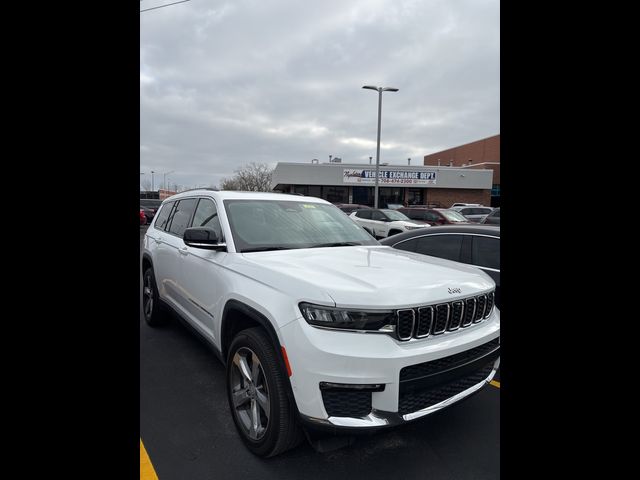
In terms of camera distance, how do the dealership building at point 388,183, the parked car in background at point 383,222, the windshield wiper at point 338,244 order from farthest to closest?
the dealership building at point 388,183 → the parked car in background at point 383,222 → the windshield wiper at point 338,244

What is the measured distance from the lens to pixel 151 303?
4969 millimetres

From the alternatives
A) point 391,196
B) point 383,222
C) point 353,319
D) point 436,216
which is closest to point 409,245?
point 353,319

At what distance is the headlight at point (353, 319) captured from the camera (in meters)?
2.04

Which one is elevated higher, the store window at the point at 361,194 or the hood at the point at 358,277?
the store window at the point at 361,194

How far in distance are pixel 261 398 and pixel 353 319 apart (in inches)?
34.2

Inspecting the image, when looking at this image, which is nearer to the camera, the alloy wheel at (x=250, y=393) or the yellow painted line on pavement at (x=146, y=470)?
the yellow painted line on pavement at (x=146, y=470)

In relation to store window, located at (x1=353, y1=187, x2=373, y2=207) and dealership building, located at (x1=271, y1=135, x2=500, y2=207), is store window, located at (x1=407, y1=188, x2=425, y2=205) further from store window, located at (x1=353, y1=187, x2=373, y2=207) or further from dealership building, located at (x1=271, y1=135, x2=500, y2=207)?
store window, located at (x1=353, y1=187, x2=373, y2=207)

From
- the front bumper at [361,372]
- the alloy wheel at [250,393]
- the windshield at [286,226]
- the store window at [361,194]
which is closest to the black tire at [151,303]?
the windshield at [286,226]

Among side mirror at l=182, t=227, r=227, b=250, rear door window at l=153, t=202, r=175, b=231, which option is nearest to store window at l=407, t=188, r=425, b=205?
rear door window at l=153, t=202, r=175, b=231

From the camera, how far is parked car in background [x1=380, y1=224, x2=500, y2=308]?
14.6 ft

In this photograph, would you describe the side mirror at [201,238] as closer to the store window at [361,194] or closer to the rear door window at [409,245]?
the rear door window at [409,245]
